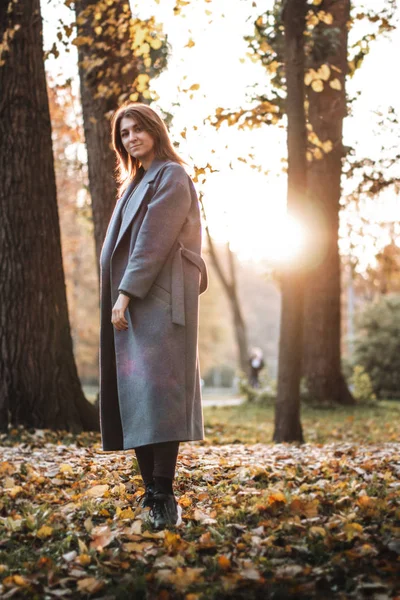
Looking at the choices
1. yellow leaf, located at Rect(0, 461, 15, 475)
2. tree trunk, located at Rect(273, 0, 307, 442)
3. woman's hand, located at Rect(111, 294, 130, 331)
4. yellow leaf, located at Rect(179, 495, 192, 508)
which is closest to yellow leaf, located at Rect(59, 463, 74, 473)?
yellow leaf, located at Rect(0, 461, 15, 475)

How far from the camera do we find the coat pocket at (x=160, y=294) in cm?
415

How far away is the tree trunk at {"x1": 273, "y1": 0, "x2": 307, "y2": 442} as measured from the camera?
27.3 feet

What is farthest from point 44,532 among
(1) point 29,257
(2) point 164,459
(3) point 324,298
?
(3) point 324,298

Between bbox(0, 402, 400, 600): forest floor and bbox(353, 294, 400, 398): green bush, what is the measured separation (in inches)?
646

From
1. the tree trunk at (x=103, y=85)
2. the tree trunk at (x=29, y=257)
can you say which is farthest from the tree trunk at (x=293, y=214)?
the tree trunk at (x=29, y=257)

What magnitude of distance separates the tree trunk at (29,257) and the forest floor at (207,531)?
5.94ft

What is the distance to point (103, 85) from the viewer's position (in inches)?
360

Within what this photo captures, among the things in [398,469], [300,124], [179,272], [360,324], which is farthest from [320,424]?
[360,324]

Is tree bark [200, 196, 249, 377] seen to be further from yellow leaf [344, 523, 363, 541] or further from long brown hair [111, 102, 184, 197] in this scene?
yellow leaf [344, 523, 363, 541]

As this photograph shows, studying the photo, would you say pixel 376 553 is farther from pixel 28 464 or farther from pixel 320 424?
pixel 320 424

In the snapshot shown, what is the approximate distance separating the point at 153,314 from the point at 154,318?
24 mm

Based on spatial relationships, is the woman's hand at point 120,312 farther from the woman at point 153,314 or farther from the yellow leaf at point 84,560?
the yellow leaf at point 84,560

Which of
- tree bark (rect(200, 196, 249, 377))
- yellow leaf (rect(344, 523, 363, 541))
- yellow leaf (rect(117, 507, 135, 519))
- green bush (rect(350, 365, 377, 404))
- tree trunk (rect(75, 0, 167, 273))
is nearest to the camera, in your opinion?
yellow leaf (rect(344, 523, 363, 541))

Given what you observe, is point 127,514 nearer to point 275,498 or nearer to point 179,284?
point 275,498
